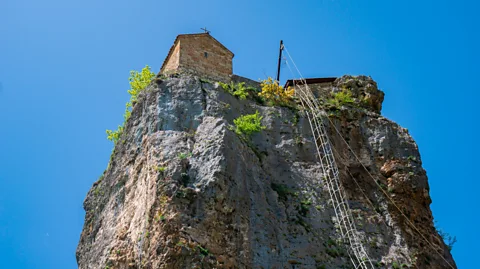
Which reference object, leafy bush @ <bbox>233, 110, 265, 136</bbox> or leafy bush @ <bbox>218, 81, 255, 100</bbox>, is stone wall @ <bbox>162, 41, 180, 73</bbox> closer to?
leafy bush @ <bbox>218, 81, 255, 100</bbox>

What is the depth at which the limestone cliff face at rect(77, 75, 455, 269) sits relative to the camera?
49.4ft

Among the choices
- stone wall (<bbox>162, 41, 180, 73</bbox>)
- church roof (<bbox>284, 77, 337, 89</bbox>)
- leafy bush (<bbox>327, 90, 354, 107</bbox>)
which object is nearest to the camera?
stone wall (<bbox>162, 41, 180, 73</bbox>)

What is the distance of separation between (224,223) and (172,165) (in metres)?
2.28

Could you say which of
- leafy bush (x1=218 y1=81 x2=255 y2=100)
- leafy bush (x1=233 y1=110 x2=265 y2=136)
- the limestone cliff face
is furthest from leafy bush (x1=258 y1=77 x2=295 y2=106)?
leafy bush (x1=233 y1=110 x2=265 y2=136)

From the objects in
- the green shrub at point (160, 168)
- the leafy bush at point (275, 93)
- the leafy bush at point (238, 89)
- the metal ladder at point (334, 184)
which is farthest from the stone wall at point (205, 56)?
the green shrub at point (160, 168)

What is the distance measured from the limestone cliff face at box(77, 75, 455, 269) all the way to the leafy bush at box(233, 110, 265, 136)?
25 cm

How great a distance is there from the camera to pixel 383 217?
61.0 feet

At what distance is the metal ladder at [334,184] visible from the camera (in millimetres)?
17000

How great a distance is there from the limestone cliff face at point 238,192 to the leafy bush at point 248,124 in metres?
0.25

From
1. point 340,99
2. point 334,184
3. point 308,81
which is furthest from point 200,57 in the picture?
point 334,184

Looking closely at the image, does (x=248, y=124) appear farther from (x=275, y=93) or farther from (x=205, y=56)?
(x=205, y=56)

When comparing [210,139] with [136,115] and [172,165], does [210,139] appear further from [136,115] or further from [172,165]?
[136,115]

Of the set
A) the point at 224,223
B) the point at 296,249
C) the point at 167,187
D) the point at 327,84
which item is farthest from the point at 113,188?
the point at 327,84

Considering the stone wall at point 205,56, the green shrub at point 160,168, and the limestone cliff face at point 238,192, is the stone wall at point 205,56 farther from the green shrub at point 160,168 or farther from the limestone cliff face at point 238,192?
the green shrub at point 160,168
